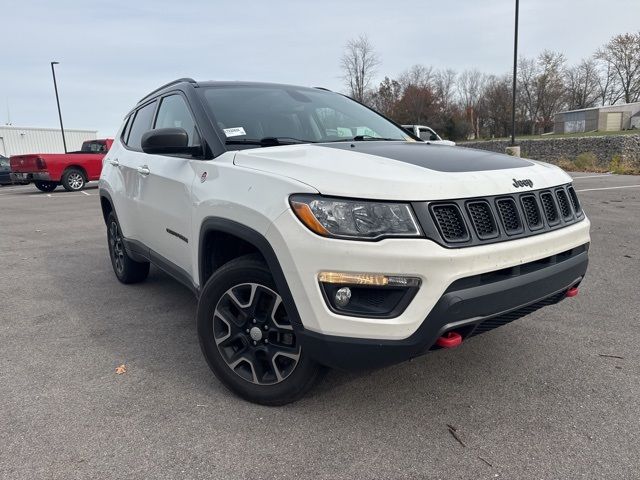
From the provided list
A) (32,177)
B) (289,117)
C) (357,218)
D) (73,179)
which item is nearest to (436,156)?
(357,218)

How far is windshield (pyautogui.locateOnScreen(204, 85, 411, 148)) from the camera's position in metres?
3.12

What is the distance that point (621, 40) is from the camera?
2611 inches

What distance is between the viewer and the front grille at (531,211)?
2.43m

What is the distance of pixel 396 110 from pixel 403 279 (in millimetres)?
58465

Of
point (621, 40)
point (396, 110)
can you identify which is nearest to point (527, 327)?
point (396, 110)

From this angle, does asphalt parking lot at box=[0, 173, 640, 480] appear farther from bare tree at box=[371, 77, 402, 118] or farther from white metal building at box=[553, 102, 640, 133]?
white metal building at box=[553, 102, 640, 133]

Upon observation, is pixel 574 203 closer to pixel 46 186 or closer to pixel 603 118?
pixel 46 186

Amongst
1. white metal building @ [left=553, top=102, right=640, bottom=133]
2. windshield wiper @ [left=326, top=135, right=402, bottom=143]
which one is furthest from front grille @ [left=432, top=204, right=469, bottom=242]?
white metal building @ [left=553, top=102, right=640, bottom=133]

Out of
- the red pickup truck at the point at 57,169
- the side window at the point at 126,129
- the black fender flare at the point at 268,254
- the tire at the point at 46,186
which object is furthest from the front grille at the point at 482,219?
the tire at the point at 46,186

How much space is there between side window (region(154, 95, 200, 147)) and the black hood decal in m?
0.83

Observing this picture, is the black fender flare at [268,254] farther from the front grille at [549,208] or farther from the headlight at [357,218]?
the front grille at [549,208]

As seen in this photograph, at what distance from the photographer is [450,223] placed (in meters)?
2.14

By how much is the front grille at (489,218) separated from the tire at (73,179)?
56.1 ft

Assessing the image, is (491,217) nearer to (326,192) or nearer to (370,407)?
(326,192)
